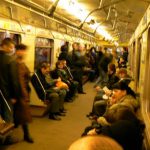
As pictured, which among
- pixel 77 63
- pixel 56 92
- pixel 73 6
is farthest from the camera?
pixel 77 63

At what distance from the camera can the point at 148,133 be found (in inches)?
145

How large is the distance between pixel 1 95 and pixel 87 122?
242 centimetres

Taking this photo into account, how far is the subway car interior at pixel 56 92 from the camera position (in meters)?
3.26

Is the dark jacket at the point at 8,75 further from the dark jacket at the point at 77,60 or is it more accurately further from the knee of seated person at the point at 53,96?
the dark jacket at the point at 77,60

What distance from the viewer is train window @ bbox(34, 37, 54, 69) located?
24.0 ft

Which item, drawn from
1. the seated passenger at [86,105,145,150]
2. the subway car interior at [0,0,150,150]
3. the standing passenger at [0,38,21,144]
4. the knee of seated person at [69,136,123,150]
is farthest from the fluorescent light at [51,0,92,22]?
the knee of seated person at [69,136,123,150]

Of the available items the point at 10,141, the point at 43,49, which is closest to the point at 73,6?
the point at 43,49

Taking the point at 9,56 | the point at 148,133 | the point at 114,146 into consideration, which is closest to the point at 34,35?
the point at 9,56

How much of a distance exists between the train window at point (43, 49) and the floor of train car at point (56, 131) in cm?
144

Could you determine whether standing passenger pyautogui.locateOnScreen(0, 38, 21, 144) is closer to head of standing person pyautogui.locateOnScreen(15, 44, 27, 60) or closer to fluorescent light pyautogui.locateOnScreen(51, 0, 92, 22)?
head of standing person pyautogui.locateOnScreen(15, 44, 27, 60)

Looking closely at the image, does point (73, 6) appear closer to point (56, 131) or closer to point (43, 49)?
point (43, 49)

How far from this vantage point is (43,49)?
309 inches

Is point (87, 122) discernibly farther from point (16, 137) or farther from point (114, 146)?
point (114, 146)

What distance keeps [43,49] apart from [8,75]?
3525mm
